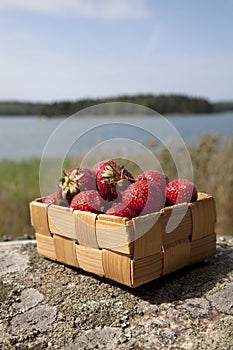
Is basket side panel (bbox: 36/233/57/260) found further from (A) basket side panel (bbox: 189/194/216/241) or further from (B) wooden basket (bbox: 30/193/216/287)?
(A) basket side panel (bbox: 189/194/216/241)

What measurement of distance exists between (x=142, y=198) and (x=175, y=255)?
0.25 m

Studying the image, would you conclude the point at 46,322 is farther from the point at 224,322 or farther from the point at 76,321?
the point at 224,322

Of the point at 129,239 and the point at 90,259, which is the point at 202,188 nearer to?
the point at 90,259

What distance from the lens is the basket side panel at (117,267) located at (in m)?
1.39

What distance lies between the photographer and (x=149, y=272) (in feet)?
4.71

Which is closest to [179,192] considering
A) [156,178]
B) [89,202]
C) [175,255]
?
[156,178]

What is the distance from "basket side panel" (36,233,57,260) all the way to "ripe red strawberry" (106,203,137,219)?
1.17 feet

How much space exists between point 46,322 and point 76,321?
0.30 feet

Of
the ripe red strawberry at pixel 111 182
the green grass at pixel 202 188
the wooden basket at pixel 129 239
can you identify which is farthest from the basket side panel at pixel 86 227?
the green grass at pixel 202 188

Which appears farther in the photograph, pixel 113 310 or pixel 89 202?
pixel 89 202

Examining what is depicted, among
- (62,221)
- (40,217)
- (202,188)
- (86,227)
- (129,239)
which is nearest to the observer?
(129,239)

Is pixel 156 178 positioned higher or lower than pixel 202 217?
higher

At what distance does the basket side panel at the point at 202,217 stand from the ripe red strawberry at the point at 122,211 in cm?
25

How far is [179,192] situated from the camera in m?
1.56
